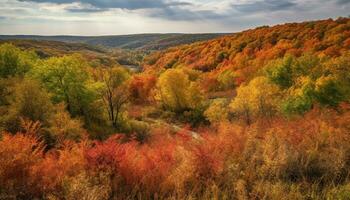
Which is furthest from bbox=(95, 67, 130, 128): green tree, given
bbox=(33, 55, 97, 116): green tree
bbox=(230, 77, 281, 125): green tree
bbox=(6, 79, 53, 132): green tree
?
→ bbox=(230, 77, 281, 125): green tree

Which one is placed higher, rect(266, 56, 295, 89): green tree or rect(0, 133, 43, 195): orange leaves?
rect(0, 133, 43, 195): orange leaves

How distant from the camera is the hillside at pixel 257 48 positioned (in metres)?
114

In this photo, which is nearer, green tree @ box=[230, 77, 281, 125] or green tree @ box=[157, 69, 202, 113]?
green tree @ box=[230, 77, 281, 125]

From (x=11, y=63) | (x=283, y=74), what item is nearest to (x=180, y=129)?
(x=283, y=74)

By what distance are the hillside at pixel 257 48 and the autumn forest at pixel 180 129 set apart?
3.09 ft

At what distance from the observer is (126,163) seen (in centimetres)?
1235

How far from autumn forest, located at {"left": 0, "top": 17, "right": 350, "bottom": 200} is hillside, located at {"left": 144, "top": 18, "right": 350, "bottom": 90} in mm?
942

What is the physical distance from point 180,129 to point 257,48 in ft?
311

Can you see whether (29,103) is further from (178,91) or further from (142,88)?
(142,88)

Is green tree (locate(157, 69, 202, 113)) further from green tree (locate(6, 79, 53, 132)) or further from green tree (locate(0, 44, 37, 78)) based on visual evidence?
green tree (locate(6, 79, 53, 132))

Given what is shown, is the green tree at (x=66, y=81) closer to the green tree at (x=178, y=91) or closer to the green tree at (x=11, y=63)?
the green tree at (x=11, y=63)

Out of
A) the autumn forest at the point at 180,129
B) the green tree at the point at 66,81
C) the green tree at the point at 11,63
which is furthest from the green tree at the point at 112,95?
the green tree at the point at 11,63

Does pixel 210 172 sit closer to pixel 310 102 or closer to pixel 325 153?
pixel 325 153

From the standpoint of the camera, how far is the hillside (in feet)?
374
